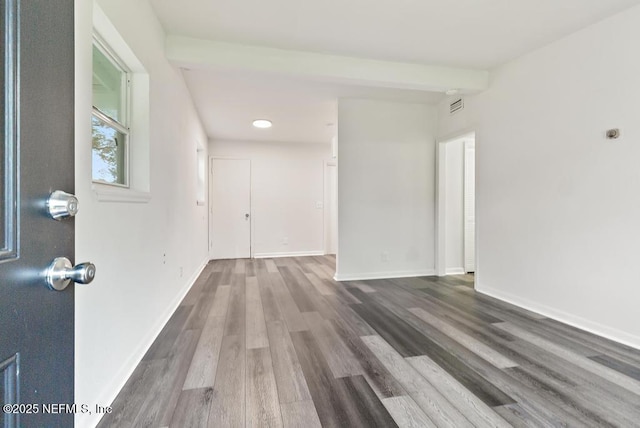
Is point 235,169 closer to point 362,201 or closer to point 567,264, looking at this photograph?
point 362,201

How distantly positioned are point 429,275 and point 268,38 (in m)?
3.63

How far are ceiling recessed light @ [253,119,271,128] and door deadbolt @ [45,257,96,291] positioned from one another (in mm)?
4349

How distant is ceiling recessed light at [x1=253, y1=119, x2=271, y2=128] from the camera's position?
466 centimetres

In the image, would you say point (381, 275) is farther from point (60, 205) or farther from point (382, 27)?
point (60, 205)

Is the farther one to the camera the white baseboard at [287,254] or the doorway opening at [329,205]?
the doorway opening at [329,205]

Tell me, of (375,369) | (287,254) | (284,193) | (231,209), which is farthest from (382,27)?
(287,254)

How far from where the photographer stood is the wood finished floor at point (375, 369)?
1439 mm

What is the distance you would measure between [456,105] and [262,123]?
9.33 ft

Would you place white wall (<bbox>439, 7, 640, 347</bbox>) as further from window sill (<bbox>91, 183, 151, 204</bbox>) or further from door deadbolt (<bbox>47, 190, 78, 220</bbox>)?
window sill (<bbox>91, 183, 151, 204</bbox>)

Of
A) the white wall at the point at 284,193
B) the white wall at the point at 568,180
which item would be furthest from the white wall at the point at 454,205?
the white wall at the point at 284,193

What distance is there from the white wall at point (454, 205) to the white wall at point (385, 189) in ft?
1.01

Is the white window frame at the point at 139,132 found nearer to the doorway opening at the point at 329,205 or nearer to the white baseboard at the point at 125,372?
the white baseboard at the point at 125,372

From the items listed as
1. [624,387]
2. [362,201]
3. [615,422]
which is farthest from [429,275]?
[615,422]

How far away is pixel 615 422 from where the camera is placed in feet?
4.57
